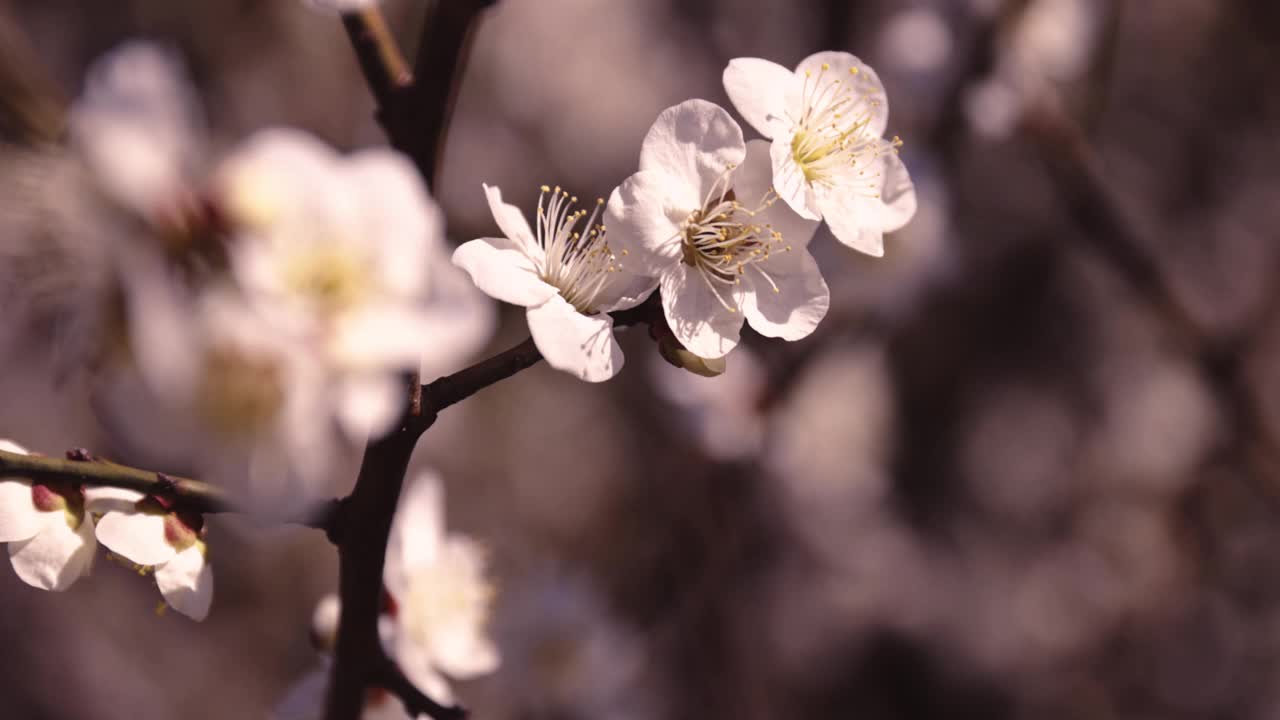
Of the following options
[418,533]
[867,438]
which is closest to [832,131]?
[418,533]

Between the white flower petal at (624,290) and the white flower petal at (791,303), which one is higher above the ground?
the white flower petal at (624,290)

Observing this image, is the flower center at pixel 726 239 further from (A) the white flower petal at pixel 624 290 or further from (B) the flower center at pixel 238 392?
(B) the flower center at pixel 238 392

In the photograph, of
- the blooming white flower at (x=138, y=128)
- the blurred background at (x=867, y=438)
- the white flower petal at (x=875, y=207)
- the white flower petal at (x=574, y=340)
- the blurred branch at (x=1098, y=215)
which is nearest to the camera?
the blooming white flower at (x=138, y=128)

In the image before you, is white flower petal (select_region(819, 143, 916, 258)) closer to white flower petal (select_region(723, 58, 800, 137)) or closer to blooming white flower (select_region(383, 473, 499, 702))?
white flower petal (select_region(723, 58, 800, 137))

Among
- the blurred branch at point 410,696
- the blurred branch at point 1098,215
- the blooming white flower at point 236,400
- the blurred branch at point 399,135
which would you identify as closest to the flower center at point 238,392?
the blooming white flower at point 236,400

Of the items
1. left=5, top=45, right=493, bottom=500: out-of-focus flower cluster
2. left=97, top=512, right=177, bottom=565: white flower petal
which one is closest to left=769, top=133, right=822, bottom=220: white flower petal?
left=5, top=45, right=493, bottom=500: out-of-focus flower cluster

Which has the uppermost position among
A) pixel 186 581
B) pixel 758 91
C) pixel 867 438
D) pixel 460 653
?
pixel 758 91

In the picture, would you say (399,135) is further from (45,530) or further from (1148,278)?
(1148,278)
